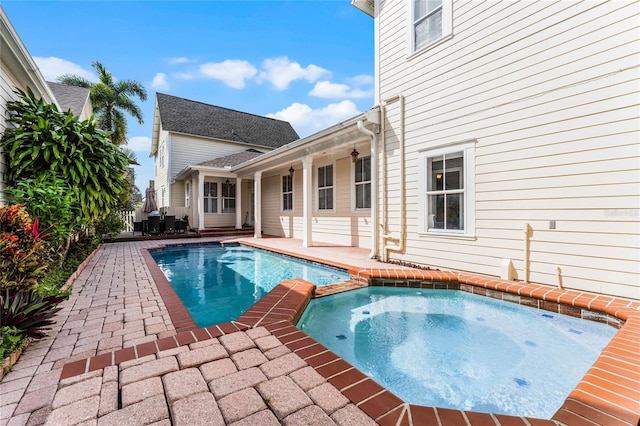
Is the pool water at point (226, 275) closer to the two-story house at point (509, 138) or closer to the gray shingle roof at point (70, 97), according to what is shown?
the two-story house at point (509, 138)

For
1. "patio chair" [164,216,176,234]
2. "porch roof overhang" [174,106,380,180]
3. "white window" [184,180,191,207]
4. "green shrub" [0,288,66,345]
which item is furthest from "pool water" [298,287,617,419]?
"white window" [184,180,191,207]

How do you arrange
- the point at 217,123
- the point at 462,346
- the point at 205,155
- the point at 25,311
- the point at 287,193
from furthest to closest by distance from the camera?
1. the point at 217,123
2. the point at 205,155
3. the point at 287,193
4. the point at 462,346
5. the point at 25,311

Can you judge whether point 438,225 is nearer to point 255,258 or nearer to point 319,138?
point 319,138

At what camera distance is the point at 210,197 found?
1338 cm

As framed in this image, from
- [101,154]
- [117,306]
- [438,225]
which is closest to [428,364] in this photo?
[438,225]

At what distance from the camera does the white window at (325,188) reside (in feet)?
29.4

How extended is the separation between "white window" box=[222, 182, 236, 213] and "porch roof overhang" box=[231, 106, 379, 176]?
4.08 meters

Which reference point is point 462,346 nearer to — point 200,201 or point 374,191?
point 374,191

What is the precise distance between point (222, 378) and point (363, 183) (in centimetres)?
659

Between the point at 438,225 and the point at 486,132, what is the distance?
5.78 feet

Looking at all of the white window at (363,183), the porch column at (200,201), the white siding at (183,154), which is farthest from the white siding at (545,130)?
the white siding at (183,154)

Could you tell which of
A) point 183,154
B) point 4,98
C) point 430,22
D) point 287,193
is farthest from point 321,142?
point 183,154

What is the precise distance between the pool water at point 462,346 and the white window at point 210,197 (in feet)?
35.6

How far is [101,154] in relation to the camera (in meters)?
5.01
